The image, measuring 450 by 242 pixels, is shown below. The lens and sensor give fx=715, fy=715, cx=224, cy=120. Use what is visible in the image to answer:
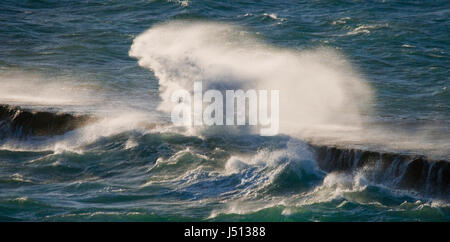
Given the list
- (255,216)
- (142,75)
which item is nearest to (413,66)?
(142,75)

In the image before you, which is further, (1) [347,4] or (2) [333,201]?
(1) [347,4]

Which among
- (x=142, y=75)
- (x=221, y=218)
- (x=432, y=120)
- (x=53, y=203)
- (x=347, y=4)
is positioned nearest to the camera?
(x=221, y=218)

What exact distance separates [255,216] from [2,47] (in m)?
15.8

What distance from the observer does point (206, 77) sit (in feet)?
59.4

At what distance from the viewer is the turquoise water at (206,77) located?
1064 centimetres

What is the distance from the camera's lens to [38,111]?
1528 centimetres

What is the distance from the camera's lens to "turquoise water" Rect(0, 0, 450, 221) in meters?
10.6

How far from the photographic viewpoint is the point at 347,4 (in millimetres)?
28438

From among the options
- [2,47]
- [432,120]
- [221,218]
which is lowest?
[221,218]

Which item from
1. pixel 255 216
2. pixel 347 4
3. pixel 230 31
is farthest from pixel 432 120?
pixel 347 4

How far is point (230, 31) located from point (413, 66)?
23.1 feet

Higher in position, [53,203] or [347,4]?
[347,4]

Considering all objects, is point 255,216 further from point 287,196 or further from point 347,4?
point 347,4

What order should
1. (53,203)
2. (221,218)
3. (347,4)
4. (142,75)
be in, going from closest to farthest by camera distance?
(221,218)
(53,203)
(142,75)
(347,4)
